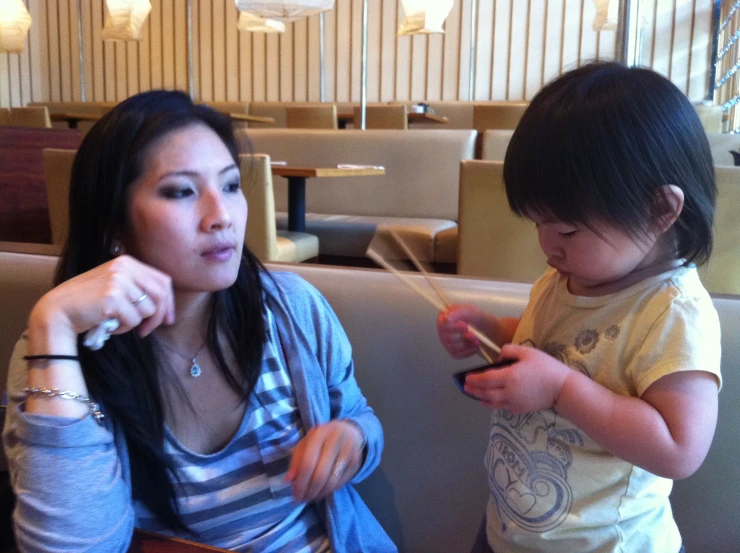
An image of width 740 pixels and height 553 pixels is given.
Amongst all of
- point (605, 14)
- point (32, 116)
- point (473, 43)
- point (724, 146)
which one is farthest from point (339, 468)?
point (473, 43)

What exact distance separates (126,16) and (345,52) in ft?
11.0

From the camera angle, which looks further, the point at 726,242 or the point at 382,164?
the point at 382,164

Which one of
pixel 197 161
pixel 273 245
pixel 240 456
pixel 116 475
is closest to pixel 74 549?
pixel 116 475

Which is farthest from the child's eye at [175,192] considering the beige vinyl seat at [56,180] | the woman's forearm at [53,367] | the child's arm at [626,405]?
the beige vinyl seat at [56,180]

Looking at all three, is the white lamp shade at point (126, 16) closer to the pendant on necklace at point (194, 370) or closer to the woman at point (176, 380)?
the woman at point (176, 380)

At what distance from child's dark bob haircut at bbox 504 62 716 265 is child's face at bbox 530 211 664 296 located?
0.01 meters

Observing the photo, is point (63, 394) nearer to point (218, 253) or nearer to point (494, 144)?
point (218, 253)

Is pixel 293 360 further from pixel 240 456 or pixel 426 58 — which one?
pixel 426 58

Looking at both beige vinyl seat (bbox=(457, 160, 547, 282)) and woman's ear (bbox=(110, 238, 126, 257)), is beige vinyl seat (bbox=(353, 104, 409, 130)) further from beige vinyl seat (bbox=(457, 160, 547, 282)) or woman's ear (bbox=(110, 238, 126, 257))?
woman's ear (bbox=(110, 238, 126, 257))

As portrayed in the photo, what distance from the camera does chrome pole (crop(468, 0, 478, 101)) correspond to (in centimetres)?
861

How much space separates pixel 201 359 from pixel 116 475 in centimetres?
24

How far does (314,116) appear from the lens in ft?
21.4

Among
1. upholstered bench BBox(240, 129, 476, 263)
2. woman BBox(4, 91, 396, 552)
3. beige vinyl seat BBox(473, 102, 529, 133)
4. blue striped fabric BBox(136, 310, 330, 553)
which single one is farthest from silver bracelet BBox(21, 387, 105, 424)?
beige vinyl seat BBox(473, 102, 529, 133)

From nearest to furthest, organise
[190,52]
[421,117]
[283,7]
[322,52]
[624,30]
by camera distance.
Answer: [624,30], [283,7], [421,117], [322,52], [190,52]
